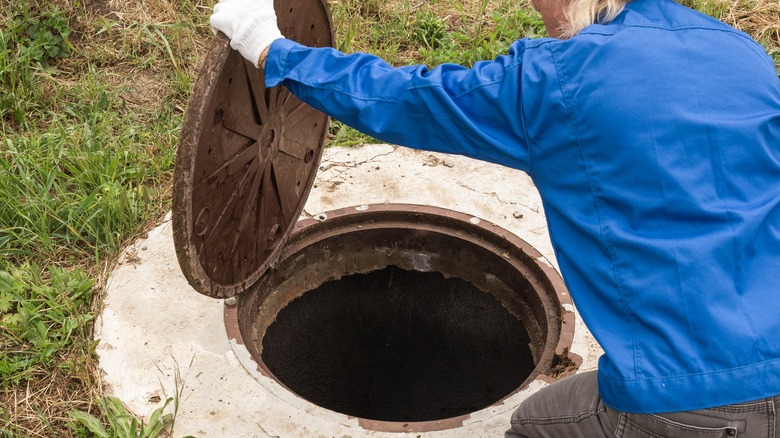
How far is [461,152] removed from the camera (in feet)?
7.10

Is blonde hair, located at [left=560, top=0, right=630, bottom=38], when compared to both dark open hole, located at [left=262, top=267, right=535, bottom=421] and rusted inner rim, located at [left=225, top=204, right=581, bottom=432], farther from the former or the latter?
dark open hole, located at [left=262, top=267, right=535, bottom=421]

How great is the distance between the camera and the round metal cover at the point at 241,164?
2.29 metres

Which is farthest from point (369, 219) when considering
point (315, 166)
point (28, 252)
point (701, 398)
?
point (701, 398)

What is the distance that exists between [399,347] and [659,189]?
2.63m

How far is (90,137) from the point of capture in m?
4.07

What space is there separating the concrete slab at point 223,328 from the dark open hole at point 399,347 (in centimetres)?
36

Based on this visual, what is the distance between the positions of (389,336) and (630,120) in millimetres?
2595

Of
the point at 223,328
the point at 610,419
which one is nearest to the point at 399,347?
the point at 223,328

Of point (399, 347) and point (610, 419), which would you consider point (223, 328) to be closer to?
point (610, 419)

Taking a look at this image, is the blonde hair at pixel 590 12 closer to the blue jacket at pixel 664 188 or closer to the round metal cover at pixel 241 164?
the blue jacket at pixel 664 188

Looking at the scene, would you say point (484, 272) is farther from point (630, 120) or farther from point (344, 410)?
point (630, 120)

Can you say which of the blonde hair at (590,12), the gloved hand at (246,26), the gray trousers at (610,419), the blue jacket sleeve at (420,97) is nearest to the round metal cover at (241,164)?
the gloved hand at (246,26)

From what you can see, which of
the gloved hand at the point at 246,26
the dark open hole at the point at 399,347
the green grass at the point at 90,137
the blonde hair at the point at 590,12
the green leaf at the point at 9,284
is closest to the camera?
the blonde hair at the point at 590,12

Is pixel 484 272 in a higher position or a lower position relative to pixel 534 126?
lower
